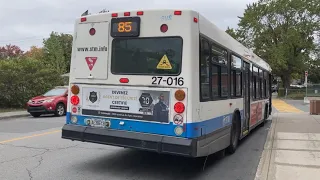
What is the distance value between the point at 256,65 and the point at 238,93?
3.79 m

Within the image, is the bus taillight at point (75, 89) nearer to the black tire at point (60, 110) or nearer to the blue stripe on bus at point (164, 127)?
the blue stripe on bus at point (164, 127)

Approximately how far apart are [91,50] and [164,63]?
155 cm

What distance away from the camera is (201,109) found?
622 cm

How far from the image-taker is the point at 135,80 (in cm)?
639

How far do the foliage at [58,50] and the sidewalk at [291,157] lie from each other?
4363 cm

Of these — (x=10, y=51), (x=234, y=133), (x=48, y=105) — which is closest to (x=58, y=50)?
(x=10, y=51)

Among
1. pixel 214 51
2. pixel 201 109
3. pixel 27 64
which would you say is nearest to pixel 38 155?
pixel 201 109

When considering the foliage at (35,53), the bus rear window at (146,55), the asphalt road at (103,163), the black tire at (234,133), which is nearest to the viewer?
the bus rear window at (146,55)

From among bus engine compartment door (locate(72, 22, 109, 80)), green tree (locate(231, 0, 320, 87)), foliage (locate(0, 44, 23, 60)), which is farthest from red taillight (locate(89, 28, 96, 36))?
foliage (locate(0, 44, 23, 60))

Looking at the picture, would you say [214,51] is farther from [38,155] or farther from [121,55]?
[38,155]

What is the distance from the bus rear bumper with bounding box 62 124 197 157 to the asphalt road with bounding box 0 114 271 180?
1.99ft

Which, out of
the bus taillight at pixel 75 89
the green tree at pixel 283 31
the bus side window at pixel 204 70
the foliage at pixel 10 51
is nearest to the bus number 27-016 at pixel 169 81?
the bus side window at pixel 204 70

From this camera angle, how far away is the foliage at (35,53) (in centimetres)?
5882

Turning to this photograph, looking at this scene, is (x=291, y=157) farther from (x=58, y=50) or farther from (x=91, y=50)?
(x=58, y=50)
